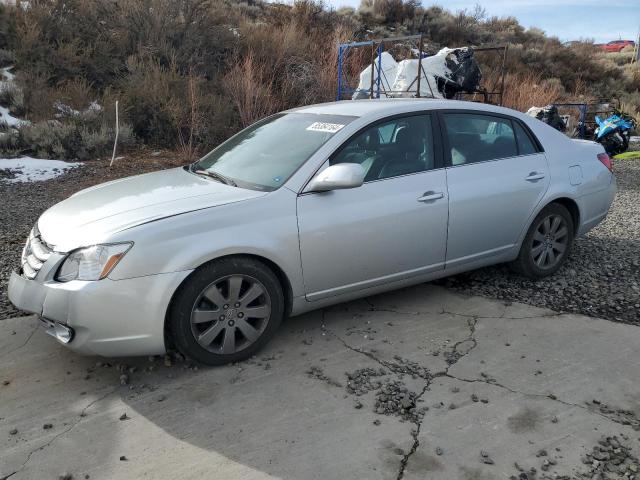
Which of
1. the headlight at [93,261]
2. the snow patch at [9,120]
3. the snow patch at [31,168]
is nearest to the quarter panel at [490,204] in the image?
the headlight at [93,261]

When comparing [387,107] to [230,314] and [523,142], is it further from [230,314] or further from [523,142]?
[230,314]

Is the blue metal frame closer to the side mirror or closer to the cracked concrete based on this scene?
the side mirror

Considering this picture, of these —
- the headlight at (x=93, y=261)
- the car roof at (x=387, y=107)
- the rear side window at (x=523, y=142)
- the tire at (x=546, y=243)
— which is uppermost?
the car roof at (x=387, y=107)

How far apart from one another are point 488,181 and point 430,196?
614 millimetres

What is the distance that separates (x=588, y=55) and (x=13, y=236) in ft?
94.8

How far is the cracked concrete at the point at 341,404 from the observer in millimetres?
2732

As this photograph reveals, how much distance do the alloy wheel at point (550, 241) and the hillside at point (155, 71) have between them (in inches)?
287

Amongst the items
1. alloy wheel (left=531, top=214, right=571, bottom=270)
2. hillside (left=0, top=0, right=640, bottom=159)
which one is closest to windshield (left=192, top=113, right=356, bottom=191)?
alloy wheel (left=531, top=214, right=571, bottom=270)

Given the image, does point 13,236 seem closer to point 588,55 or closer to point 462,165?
point 462,165

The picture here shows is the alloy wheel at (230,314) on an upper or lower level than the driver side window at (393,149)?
lower

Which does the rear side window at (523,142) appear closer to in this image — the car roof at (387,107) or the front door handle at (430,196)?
the car roof at (387,107)

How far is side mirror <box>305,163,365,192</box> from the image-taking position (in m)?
3.62

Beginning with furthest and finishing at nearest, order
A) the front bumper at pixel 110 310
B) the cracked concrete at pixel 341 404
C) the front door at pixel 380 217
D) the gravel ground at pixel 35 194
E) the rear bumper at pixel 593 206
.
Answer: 1. the gravel ground at pixel 35 194
2. the rear bumper at pixel 593 206
3. the front door at pixel 380 217
4. the front bumper at pixel 110 310
5. the cracked concrete at pixel 341 404

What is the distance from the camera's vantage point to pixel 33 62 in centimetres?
1271
